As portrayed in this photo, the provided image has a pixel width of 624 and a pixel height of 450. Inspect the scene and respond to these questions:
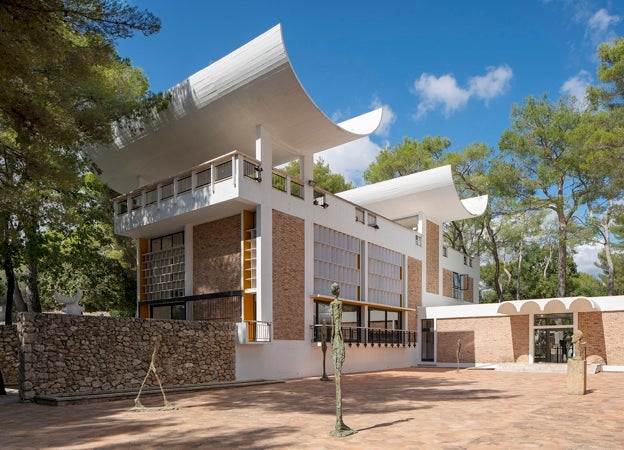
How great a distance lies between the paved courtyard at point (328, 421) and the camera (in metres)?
7.88

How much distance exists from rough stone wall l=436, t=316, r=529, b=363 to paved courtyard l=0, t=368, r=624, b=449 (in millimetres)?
11534

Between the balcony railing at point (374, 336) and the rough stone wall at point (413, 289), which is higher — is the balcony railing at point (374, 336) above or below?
below

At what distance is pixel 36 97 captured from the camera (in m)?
13.1

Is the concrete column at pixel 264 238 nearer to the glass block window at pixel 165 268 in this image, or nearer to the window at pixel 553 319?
the glass block window at pixel 165 268

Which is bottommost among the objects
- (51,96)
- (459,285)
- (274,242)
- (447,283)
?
(459,285)

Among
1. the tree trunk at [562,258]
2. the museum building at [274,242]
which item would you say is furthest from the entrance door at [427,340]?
the tree trunk at [562,258]

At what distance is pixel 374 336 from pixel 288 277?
22.0 feet

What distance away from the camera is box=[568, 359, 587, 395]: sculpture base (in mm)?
13953

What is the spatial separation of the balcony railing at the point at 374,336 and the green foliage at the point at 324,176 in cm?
1333

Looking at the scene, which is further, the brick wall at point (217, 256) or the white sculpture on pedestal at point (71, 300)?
the brick wall at point (217, 256)

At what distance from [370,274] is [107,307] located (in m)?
15.8

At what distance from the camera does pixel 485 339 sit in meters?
27.4

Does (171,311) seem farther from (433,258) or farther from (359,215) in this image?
(433,258)

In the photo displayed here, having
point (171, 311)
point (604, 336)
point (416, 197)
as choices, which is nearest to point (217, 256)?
point (171, 311)
